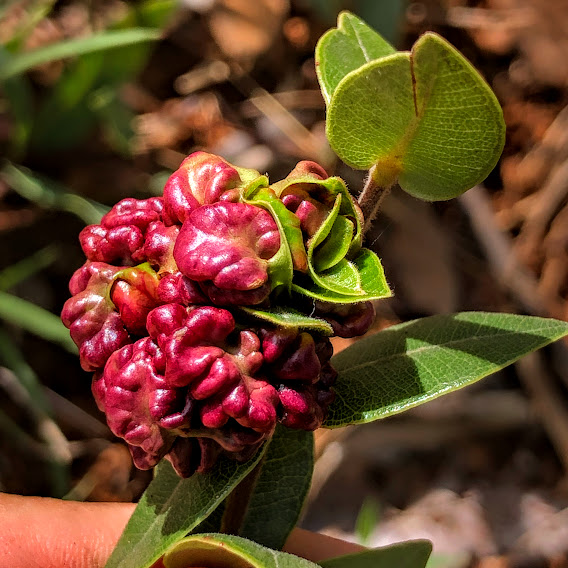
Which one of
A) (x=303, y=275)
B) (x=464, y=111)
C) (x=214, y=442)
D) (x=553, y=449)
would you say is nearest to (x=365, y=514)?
(x=553, y=449)

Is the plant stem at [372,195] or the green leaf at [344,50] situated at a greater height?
the green leaf at [344,50]

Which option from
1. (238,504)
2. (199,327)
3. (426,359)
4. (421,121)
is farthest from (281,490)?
(421,121)

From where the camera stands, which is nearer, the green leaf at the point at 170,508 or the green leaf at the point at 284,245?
the green leaf at the point at 284,245

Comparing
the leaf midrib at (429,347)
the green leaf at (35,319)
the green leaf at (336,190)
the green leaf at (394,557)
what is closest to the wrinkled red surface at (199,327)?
the green leaf at (336,190)

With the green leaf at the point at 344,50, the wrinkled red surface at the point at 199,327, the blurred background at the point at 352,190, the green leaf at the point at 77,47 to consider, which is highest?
the green leaf at the point at 344,50

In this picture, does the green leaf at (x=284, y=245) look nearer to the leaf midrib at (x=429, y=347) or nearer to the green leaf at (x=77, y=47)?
the leaf midrib at (x=429, y=347)

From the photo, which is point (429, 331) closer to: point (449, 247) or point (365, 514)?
point (365, 514)

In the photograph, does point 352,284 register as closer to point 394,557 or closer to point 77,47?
point 394,557
